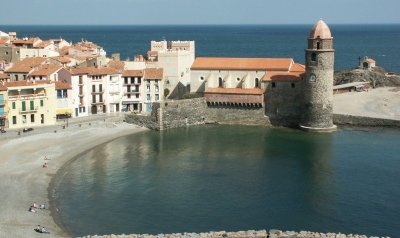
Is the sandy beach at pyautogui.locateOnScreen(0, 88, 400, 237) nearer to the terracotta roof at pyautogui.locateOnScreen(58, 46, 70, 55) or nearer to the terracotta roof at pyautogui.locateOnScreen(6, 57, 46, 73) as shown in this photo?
the terracotta roof at pyautogui.locateOnScreen(6, 57, 46, 73)

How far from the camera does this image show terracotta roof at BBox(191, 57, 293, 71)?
2438 inches

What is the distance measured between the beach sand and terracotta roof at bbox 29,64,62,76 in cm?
812

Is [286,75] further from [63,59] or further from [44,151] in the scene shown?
[63,59]

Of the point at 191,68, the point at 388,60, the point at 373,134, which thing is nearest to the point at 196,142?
the point at 191,68

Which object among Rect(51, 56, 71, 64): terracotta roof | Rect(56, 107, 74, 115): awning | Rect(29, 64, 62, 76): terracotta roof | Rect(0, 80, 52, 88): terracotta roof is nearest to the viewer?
Rect(0, 80, 52, 88): terracotta roof

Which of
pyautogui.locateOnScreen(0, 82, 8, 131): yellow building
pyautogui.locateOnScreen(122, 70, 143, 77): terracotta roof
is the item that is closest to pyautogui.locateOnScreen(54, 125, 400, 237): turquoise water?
pyautogui.locateOnScreen(0, 82, 8, 131): yellow building

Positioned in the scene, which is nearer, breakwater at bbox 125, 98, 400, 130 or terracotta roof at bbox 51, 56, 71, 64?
breakwater at bbox 125, 98, 400, 130

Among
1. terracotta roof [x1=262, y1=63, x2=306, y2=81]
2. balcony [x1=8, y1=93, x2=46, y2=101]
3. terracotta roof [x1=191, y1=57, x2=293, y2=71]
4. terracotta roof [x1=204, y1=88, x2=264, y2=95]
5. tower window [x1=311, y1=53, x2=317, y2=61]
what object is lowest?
balcony [x1=8, y1=93, x2=46, y2=101]

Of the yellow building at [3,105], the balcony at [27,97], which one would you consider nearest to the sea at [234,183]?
the balcony at [27,97]

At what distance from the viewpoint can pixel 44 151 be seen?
48.2m

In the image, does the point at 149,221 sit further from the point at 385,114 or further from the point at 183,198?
the point at 385,114

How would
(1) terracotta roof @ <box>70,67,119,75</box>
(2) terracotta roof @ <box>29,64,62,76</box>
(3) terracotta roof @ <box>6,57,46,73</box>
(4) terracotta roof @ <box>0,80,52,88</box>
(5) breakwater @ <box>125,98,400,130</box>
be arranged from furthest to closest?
(3) terracotta roof @ <box>6,57,46,73</box>
(1) terracotta roof @ <box>70,67,119,75</box>
(2) terracotta roof @ <box>29,64,62,76</box>
(5) breakwater @ <box>125,98,400,130</box>
(4) terracotta roof @ <box>0,80,52,88</box>

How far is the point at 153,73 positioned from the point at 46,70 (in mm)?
11167

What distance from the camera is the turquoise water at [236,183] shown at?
111 feet
